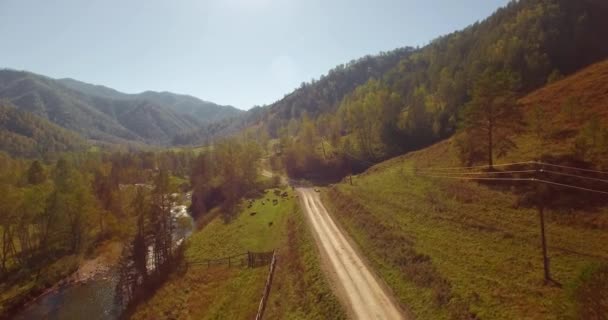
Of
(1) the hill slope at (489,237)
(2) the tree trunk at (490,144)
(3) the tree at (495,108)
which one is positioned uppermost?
(3) the tree at (495,108)

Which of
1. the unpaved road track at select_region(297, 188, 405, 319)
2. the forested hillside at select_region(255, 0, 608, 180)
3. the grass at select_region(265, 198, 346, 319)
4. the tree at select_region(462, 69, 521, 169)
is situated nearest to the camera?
the unpaved road track at select_region(297, 188, 405, 319)

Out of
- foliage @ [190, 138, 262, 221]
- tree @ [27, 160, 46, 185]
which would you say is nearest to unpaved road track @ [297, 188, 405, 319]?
foliage @ [190, 138, 262, 221]

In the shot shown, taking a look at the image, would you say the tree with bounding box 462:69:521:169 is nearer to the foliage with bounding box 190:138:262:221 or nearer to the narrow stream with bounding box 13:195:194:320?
the narrow stream with bounding box 13:195:194:320

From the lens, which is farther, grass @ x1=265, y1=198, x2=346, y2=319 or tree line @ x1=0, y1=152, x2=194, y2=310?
tree line @ x1=0, y1=152, x2=194, y2=310

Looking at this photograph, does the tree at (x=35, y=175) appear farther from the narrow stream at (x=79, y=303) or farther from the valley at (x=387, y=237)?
the narrow stream at (x=79, y=303)

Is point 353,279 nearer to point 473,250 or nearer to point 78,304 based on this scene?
point 473,250

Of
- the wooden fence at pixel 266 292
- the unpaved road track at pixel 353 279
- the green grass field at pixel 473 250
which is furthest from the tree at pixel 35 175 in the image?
the green grass field at pixel 473 250
